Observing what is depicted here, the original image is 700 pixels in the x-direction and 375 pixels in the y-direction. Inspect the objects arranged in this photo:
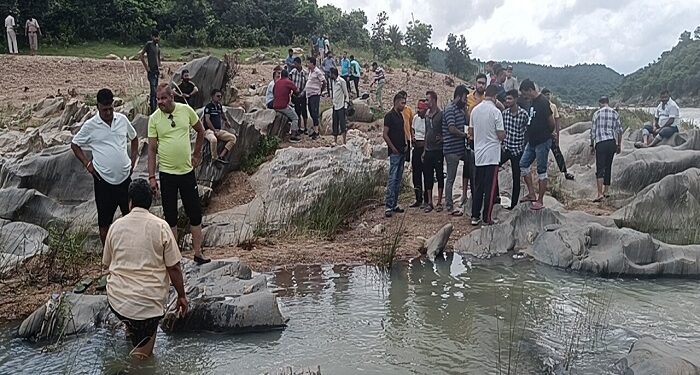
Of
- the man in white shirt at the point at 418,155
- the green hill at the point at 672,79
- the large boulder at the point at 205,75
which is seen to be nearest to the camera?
the man in white shirt at the point at 418,155

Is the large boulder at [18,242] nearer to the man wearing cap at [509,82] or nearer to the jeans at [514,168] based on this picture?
the jeans at [514,168]

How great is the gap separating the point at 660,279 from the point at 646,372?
336 centimetres

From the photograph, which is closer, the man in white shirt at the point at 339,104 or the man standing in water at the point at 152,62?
the man standing in water at the point at 152,62

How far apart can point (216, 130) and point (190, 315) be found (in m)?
6.56

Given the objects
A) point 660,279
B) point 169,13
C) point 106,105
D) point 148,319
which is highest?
point 169,13

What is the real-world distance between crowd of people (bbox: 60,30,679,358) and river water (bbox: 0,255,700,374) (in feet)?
2.18

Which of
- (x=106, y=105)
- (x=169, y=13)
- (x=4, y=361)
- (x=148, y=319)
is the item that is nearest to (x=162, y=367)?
(x=148, y=319)

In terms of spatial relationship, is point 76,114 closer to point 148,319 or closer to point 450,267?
point 450,267

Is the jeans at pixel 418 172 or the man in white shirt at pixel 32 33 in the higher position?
the man in white shirt at pixel 32 33

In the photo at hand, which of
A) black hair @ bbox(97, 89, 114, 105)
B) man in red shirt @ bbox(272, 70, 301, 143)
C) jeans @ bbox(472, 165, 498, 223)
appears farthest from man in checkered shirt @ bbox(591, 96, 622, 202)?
black hair @ bbox(97, 89, 114, 105)

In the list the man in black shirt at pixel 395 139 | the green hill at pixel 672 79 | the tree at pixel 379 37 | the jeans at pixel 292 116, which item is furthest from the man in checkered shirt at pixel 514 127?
the green hill at pixel 672 79

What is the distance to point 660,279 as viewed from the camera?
801 centimetres

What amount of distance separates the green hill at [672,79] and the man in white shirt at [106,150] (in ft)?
207

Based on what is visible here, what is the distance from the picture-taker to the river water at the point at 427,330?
18.1 feet
